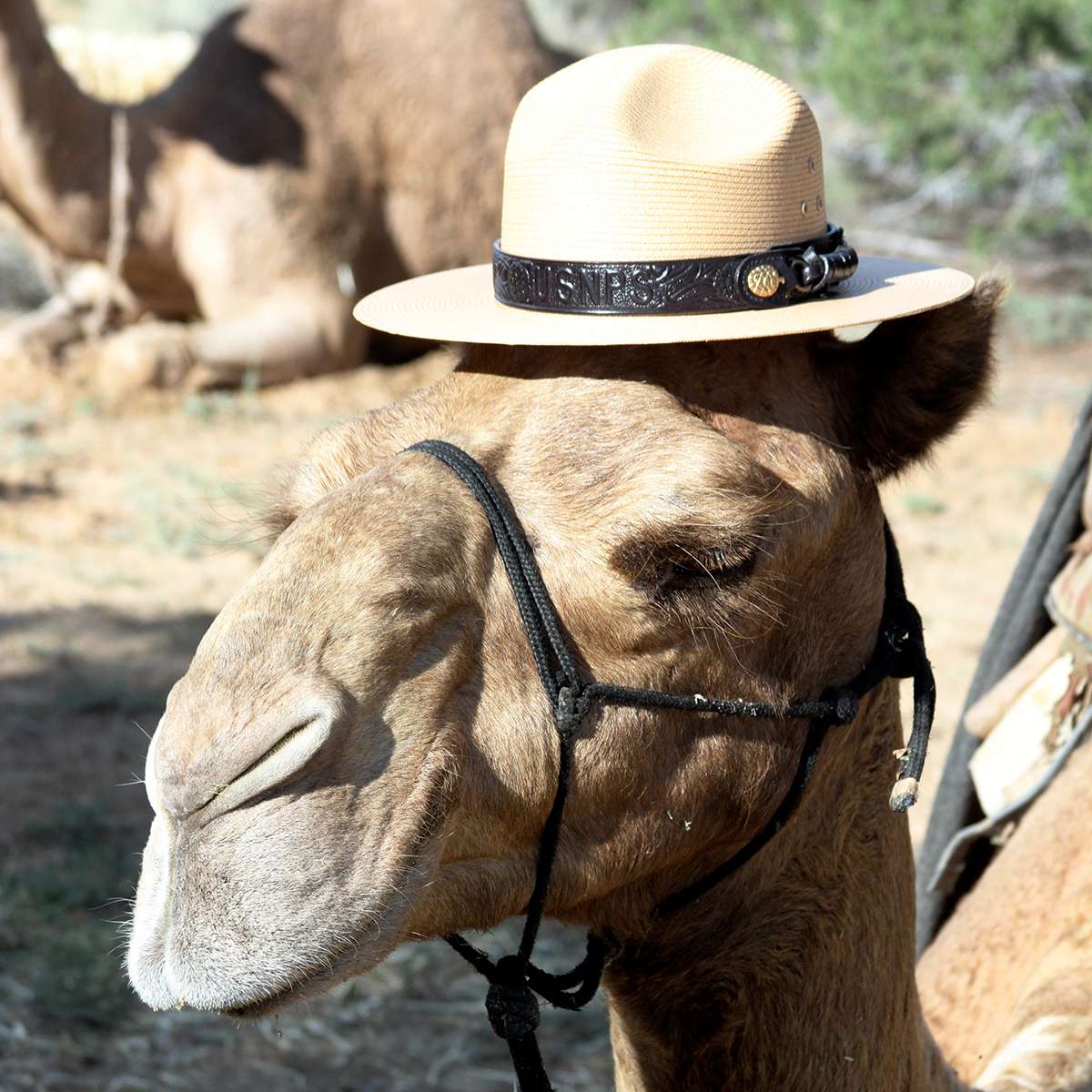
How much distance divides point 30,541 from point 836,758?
6281 millimetres

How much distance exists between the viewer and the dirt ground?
3.96 metres

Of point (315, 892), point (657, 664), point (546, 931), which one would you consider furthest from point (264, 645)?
point (546, 931)

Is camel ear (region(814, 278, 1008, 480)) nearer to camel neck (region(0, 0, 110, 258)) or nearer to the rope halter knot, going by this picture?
the rope halter knot

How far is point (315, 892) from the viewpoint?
161cm

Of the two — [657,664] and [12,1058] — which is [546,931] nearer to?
[12,1058]

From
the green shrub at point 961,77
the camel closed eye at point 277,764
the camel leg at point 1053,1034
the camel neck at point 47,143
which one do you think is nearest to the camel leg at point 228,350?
the camel neck at point 47,143

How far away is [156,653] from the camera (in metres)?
6.43

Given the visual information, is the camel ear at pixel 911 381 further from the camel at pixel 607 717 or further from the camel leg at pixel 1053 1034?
the camel leg at pixel 1053 1034

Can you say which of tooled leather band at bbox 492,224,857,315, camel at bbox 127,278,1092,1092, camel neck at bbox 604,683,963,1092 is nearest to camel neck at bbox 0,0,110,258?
camel at bbox 127,278,1092,1092

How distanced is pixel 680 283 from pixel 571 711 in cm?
56

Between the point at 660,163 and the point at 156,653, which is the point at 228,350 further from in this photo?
the point at 660,163

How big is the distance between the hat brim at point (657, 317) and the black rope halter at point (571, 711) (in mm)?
185

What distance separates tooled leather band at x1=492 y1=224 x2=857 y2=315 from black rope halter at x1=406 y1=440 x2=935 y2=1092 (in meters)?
0.25

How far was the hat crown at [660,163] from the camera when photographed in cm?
193
